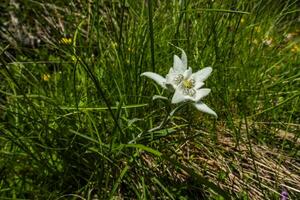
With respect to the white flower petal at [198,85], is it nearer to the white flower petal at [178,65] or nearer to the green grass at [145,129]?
the white flower petal at [178,65]

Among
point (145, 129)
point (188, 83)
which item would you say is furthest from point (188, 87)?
point (145, 129)

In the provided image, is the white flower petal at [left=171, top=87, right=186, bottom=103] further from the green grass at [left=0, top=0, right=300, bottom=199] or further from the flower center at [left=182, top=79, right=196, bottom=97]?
the green grass at [left=0, top=0, right=300, bottom=199]

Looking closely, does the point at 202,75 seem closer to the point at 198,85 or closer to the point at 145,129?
the point at 198,85

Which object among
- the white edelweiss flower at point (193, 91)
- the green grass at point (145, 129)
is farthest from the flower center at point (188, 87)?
the green grass at point (145, 129)

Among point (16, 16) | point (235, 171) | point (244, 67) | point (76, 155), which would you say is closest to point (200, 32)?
point (244, 67)

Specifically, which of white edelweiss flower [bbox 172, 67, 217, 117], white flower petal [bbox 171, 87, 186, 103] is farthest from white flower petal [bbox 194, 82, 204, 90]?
white flower petal [bbox 171, 87, 186, 103]

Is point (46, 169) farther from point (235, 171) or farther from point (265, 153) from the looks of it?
point (265, 153)
